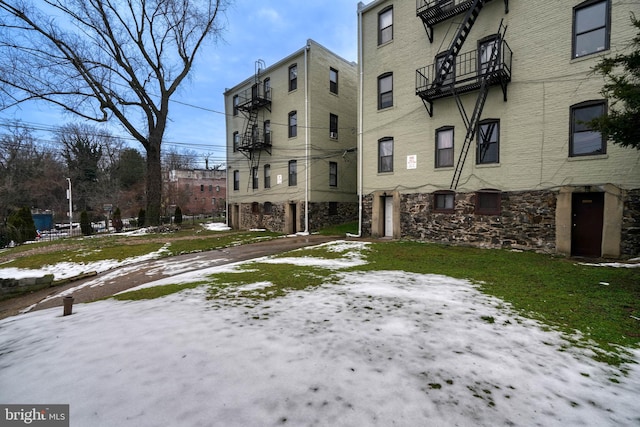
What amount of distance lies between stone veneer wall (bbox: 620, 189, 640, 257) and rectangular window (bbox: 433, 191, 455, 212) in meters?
5.31

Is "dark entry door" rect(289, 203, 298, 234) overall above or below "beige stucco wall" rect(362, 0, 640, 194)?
below

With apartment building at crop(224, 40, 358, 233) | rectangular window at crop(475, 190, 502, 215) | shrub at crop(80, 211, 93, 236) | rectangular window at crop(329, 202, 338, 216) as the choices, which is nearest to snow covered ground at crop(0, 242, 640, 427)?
rectangular window at crop(475, 190, 502, 215)

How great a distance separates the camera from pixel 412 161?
1384cm

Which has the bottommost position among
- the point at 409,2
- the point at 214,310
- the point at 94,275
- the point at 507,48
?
the point at 94,275

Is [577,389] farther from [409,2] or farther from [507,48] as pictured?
[409,2]

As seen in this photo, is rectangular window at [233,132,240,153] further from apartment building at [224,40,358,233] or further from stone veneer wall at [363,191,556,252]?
stone veneer wall at [363,191,556,252]

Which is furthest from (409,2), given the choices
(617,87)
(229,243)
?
(229,243)

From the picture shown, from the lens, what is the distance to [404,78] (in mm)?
14023

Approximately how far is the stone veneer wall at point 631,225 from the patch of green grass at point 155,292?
1278cm

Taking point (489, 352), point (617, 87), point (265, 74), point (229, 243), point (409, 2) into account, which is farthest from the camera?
point (265, 74)

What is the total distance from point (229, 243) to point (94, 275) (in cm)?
641

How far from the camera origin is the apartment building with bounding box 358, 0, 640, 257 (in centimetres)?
926

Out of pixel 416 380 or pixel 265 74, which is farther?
pixel 265 74

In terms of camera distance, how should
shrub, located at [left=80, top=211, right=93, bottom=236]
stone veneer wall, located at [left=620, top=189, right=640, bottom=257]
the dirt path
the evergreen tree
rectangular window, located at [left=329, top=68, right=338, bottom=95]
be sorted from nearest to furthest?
the evergreen tree < the dirt path < stone veneer wall, located at [left=620, top=189, right=640, bottom=257] < rectangular window, located at [left=329, top=68, right=338, bottom=95] < shrub, located at [left=80, top=211, right=93, bottom=236]
